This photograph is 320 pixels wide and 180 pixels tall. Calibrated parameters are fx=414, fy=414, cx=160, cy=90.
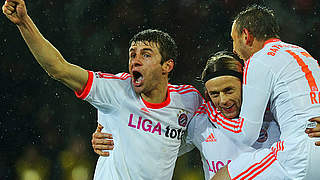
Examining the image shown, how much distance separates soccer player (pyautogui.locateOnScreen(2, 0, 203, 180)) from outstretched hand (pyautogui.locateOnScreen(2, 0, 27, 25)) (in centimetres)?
45

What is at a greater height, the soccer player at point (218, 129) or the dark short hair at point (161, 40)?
the dark short hair at point (161, 40)

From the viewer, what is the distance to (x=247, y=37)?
2.42 metres

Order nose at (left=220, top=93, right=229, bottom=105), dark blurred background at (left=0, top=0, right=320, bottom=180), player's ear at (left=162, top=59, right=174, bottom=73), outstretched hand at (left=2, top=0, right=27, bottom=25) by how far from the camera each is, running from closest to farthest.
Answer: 1. outstretched hand at (left=2, top=0, right=27, bottom=25)
2. nose at (left=220, top=93, right=229, bottom=105)
3. player's ear at (left=162, top=59, right=174, bottom=73)
4. dark blurred background at (left=0, top=0, right=320, bottom=180)

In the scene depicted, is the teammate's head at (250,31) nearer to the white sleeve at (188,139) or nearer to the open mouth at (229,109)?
the open mouth at (229,109)

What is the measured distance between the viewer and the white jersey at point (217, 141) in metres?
2.40

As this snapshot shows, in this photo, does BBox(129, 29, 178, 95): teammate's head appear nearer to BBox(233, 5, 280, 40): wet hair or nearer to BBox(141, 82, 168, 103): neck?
BBox(141, 82, 168, 103): neck

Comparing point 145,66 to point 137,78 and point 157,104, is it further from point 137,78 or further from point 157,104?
point 157,104

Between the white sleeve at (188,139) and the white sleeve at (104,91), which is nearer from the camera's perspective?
the white sleeve at (104,91)

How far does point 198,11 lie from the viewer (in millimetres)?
6598

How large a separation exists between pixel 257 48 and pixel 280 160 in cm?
68

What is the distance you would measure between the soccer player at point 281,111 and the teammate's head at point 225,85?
138 millimetres

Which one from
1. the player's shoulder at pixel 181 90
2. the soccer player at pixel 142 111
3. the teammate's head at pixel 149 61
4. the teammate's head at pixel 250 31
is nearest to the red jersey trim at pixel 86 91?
the soccer player at pixel 142 111

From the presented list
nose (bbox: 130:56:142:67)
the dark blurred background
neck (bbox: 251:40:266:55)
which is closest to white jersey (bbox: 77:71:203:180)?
nose (bbox: 130:56:142:67)

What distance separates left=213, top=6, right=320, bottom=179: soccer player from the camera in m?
2.06
